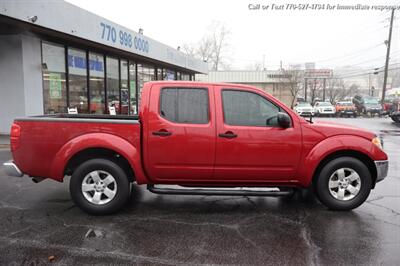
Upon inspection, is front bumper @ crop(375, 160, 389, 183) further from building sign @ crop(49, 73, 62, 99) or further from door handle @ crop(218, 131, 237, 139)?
building sign @ crop(49, 73, 62, 99)

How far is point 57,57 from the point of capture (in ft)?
42.9

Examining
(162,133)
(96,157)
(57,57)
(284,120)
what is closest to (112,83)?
(57,57)

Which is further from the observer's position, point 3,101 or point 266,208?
point 3,101

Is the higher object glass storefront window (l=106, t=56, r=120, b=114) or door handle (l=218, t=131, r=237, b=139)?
glass storefront window (l=106, t=56, r=120, b=114)

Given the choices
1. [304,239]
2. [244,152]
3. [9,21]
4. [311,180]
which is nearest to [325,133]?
[311,180]

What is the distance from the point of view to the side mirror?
4917 millimetres

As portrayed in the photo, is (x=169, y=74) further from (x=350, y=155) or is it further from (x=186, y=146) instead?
(x=350, y=155)

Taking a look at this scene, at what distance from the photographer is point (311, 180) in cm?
516

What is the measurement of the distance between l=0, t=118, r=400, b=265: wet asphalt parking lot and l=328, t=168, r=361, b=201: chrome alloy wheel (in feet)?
0.89

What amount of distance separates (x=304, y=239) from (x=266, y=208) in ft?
3.93

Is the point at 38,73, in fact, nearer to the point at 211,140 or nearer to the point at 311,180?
the point at 211,140

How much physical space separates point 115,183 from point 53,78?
9128 millimetres

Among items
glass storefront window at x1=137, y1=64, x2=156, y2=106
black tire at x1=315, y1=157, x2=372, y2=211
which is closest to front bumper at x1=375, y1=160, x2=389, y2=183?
black tire at x1=315, y1=157, x2=372, y2=211

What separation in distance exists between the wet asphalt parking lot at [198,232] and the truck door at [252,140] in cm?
62
